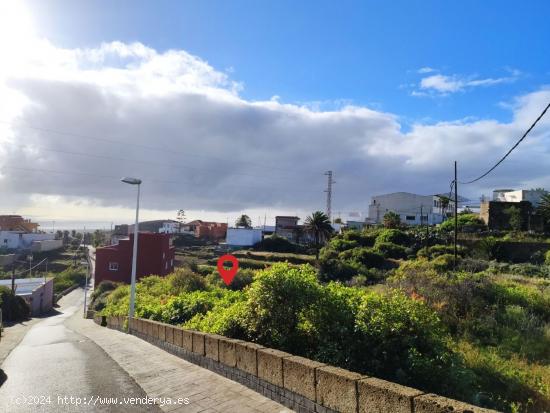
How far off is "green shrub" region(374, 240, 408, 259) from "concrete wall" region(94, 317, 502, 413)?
43.2 m

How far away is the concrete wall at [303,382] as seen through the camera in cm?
441

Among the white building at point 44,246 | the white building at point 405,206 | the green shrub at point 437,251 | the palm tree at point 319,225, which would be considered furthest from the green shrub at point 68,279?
the white building at point 405,206

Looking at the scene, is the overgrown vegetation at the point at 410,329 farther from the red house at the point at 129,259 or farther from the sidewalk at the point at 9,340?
the red house at the point at 129,259

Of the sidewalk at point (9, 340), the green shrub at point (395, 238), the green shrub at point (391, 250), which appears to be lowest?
the sidewalk at point (9, 340)

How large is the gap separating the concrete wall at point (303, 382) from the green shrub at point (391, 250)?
43.2 m

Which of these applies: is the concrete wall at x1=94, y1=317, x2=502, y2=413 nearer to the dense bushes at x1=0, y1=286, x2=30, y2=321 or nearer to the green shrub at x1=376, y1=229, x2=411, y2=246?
the dense bushes at x1=0, y1=286, x2=30, y2=321

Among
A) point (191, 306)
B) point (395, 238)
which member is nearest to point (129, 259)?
point (395, 238)

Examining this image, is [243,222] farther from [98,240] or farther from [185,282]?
[185,282]

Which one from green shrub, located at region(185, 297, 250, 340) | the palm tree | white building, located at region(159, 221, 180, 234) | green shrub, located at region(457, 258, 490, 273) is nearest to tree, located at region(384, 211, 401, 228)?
the palm tree

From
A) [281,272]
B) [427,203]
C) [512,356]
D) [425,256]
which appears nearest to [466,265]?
[425,256]

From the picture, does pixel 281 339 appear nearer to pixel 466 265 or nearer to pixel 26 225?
pixel 466 265

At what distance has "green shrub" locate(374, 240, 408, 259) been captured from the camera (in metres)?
50.1

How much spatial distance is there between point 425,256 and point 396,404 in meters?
43.1

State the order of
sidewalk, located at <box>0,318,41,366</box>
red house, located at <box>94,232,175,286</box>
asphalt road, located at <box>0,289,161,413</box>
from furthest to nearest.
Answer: red house, located at <box>94,232,175,286</box>
sidewalk, located at <box>0,318,41,366</box>
asphalt road, located at <box>0,289,161,413</box>
